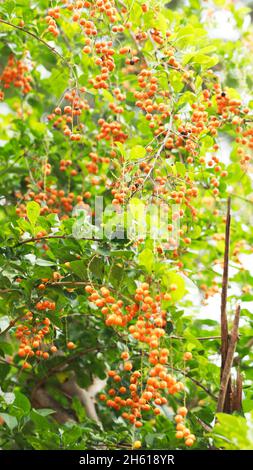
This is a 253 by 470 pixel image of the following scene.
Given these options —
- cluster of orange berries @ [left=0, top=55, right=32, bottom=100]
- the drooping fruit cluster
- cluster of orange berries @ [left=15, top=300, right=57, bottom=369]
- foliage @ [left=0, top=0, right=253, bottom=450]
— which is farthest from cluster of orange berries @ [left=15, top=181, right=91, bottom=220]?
the drooping fruit cluster

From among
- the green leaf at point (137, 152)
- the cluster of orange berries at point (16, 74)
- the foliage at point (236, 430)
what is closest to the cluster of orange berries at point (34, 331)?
the green leaf at point (137, 152)

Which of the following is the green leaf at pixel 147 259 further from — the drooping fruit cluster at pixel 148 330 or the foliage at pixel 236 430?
the foliage at pixel 236 430

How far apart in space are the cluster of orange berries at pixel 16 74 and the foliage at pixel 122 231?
0.01 metres

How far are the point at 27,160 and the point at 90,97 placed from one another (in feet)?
1.82

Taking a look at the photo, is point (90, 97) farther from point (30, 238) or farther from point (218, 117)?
point (30, 238)

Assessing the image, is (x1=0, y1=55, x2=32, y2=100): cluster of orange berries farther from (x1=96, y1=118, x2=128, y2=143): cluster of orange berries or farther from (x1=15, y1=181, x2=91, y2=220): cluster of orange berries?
(x1=96, y1=118, x2=128, y2=143): cluster of orange berries

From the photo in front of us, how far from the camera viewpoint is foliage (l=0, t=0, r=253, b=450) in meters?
1.99

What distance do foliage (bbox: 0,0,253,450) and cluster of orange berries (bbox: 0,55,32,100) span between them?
0.01 meters

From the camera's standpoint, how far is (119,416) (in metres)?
2.57

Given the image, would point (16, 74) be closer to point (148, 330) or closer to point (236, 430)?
point (148, 330)

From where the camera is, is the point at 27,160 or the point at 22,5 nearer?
the point at 22,5

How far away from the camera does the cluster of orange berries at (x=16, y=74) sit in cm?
296
